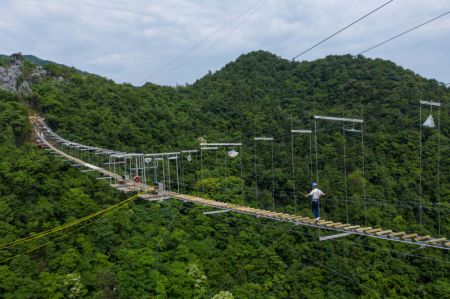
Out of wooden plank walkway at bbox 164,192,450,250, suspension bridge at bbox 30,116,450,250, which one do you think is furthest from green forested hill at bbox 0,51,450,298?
wooden plank walkway at bbox 164,192,450,250

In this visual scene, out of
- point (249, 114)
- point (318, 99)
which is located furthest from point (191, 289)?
point (318, 99)

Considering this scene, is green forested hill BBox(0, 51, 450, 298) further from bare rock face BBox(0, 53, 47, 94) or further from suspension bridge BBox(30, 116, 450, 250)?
suspension bridge BBox(30, 116, 450, 250)

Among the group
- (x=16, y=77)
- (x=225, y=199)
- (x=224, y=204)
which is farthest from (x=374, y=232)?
(x=16, y=77)

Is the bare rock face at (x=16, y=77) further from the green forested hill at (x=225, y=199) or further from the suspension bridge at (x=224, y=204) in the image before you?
the suspension bridge at (x=224, y=204)

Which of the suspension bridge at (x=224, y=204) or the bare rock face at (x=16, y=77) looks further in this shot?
the bare rock face at (x=16, y=77)

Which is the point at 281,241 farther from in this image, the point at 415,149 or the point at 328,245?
the point at 415,149

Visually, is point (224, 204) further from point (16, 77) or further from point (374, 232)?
point (16, 77)

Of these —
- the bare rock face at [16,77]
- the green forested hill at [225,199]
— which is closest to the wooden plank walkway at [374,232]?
the green forested hill at [225,199]
